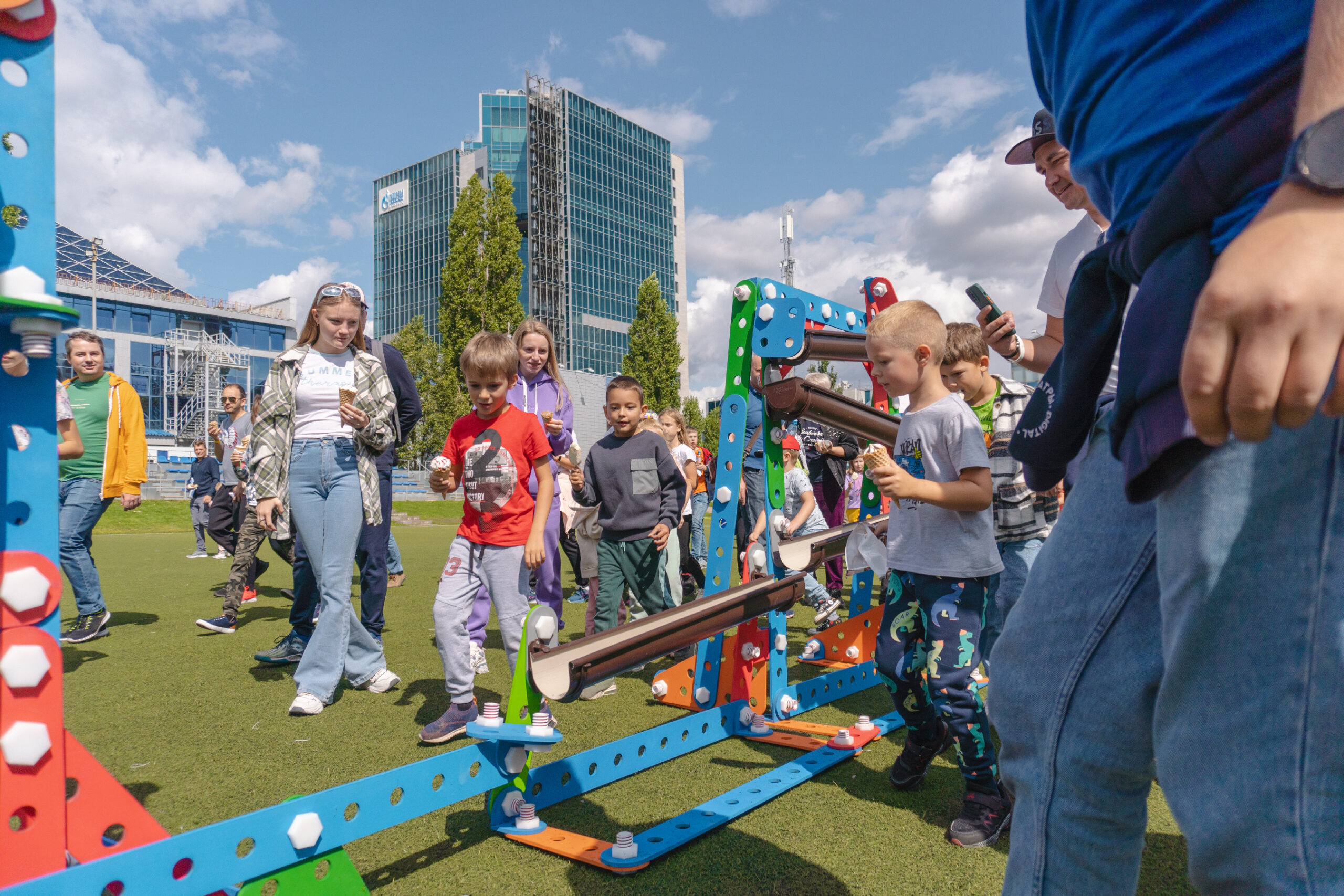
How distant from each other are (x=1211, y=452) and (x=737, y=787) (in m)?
2.37

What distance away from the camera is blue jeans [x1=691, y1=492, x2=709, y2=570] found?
8135mm

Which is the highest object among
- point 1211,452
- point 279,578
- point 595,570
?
point 1211,452

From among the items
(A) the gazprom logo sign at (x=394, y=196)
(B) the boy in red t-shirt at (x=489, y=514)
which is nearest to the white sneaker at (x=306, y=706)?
(B) the boy in red t-shirt at (x=489, y=514)

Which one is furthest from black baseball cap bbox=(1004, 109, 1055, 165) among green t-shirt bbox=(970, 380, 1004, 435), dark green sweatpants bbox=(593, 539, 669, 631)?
dark green sweatpants bbox=(593, 539, 669, 631)

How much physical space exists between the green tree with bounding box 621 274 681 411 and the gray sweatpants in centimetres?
3467

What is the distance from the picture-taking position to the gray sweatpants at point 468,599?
325 centimetres

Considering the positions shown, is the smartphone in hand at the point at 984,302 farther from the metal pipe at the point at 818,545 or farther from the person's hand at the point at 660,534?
the person's hand at the point at 660,534

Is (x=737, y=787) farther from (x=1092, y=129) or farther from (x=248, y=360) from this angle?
(x=248, y=360)

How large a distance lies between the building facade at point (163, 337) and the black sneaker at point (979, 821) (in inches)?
2239

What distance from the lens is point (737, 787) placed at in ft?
8.86

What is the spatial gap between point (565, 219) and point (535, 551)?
190 ft

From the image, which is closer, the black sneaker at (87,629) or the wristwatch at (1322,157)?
the wristwatch at (1322,157)

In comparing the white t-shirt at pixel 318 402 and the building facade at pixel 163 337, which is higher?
the building facade at pixel 163 337

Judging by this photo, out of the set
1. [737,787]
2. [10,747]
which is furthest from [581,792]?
[10,747]
